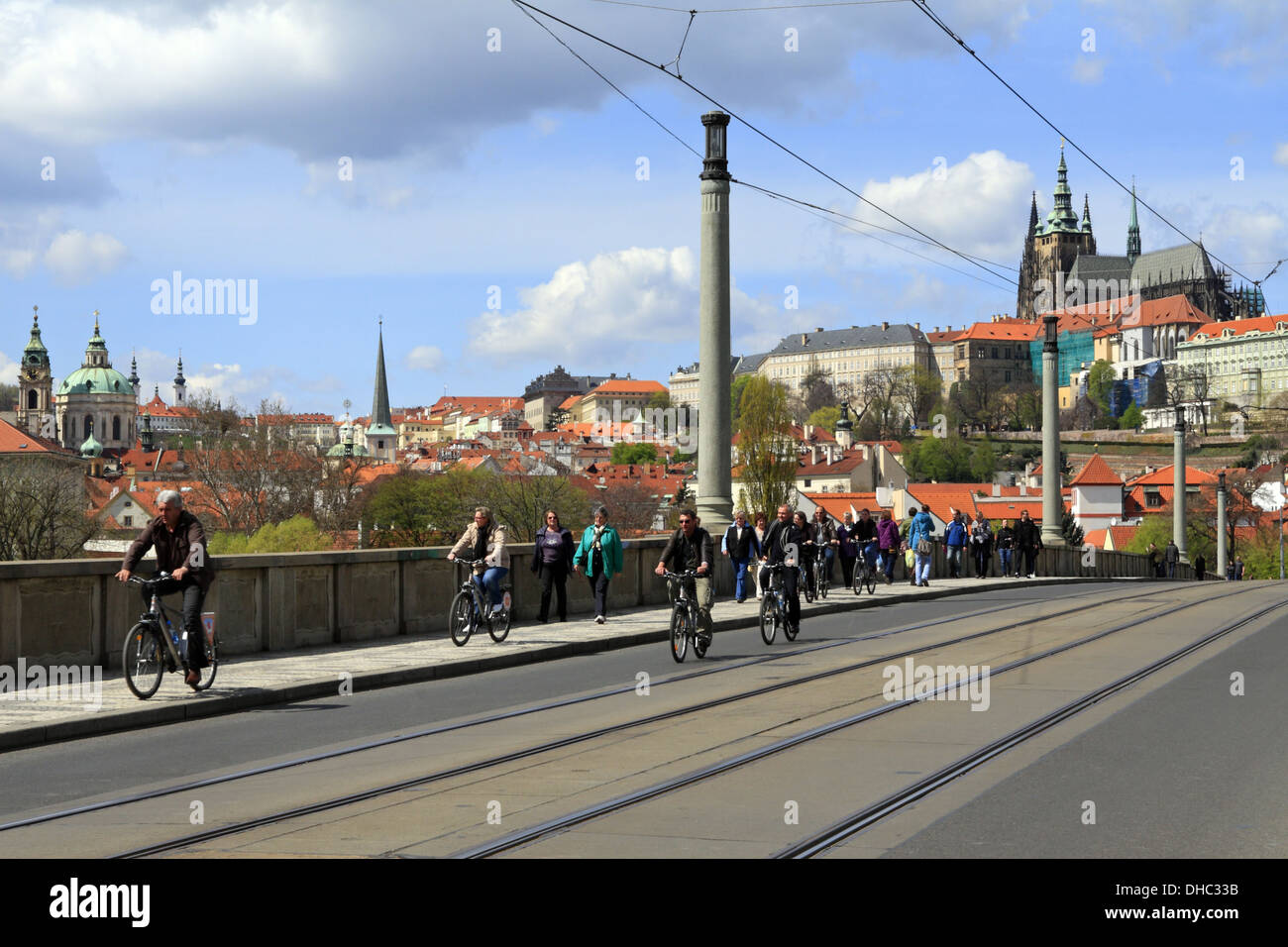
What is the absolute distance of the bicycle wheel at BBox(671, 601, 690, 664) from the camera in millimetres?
16359

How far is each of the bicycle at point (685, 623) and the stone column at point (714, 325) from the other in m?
8.30

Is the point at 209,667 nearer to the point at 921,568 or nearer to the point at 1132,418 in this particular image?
the point at 921,568

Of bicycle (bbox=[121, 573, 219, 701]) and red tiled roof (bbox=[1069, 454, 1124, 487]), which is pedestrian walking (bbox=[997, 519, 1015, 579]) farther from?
red tiled roof (bbox=[1069, 454, 1124, 487])

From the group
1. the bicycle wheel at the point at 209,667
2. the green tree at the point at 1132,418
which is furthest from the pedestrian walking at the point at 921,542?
the green tree at the point at 1132,418

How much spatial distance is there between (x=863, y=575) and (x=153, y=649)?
18.9 meters

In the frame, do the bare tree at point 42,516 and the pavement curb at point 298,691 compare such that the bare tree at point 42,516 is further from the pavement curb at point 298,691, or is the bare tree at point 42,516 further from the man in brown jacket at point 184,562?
the man in brown jacket at point 184,562

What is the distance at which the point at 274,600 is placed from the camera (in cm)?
1667

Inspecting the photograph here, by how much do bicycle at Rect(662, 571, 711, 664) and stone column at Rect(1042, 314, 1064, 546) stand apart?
32.8 m

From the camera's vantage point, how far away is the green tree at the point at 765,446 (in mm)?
77562

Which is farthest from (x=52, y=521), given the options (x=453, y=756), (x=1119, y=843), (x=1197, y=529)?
(x=1197, y=529)
